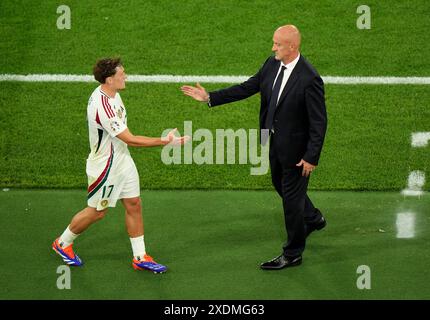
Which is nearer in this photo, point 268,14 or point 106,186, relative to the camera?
point 106,186

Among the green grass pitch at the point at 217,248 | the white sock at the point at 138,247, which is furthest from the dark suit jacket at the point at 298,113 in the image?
the white sock at the point at 138,247

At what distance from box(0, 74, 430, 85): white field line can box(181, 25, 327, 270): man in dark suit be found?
3.75 metres

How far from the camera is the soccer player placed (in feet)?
26.6

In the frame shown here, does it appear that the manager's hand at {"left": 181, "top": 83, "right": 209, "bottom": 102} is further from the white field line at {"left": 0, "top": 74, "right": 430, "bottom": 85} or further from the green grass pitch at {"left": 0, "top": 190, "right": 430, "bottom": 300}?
the white field line at {"left": 0, "top": 74, "right": 430, "bottom": 85}

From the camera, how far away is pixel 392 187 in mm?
10359

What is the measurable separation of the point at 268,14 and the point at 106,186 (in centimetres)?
587

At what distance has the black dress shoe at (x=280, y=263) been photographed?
849 centimetres

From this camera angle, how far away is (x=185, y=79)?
12430mm

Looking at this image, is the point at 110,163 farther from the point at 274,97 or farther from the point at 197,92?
the point at 274,97

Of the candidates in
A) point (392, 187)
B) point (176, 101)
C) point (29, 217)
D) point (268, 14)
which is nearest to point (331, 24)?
point (268, 14)

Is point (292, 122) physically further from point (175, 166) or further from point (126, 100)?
point (126, 100)

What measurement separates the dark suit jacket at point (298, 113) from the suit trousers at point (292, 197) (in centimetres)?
10
